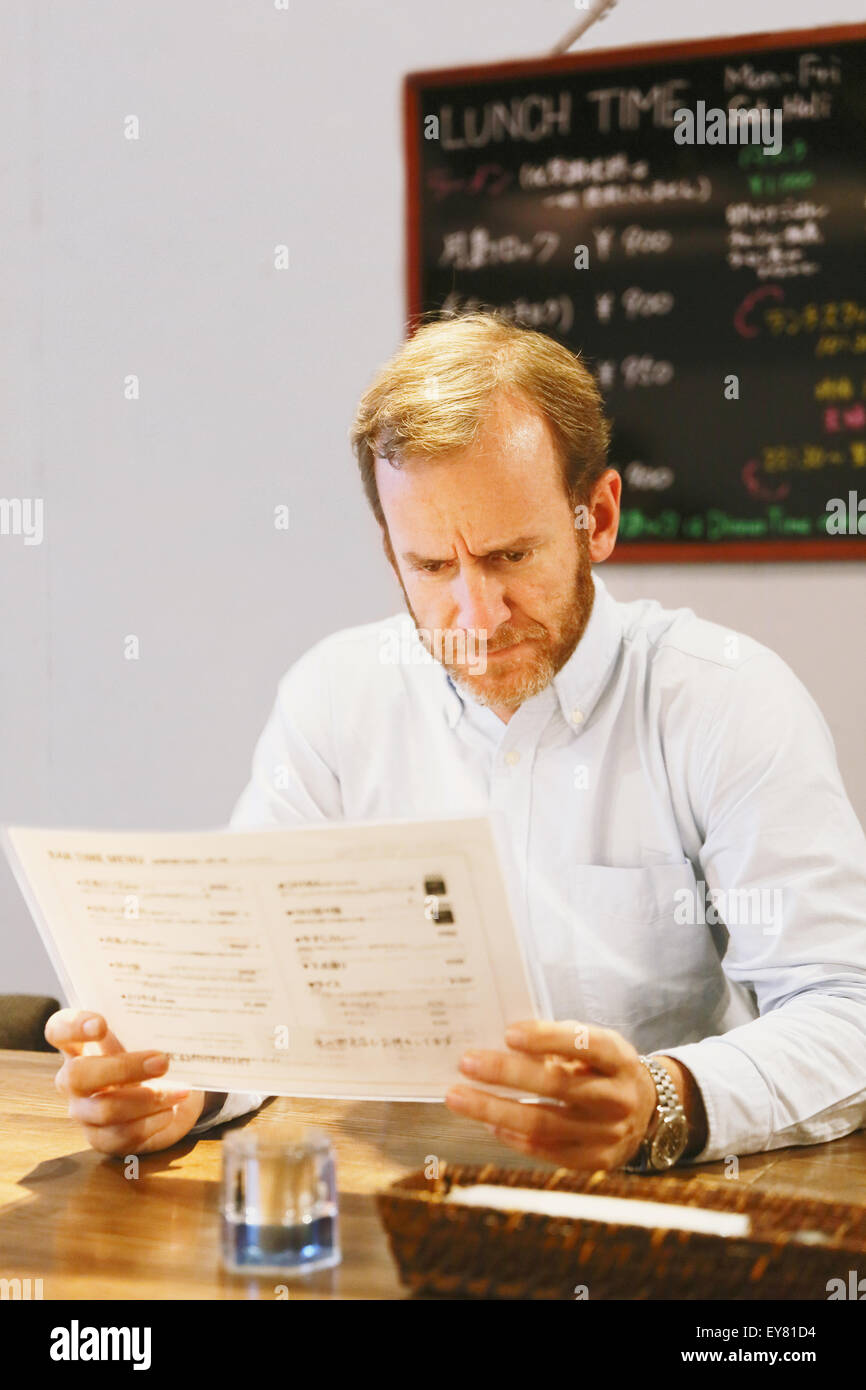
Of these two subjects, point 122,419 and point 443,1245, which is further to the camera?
point 122,419

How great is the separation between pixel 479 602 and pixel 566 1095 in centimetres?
70

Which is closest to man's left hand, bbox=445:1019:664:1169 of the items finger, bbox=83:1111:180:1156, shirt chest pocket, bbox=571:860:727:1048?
finger, bbox=83:1111:180:1156

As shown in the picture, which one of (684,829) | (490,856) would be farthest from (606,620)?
(490,856)

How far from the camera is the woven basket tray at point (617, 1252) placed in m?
0.93

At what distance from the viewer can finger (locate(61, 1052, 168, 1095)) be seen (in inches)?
51.6

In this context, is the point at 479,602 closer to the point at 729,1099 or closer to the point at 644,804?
the point at 644,804

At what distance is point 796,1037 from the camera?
1399 millimetres

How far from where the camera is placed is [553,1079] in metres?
1.16

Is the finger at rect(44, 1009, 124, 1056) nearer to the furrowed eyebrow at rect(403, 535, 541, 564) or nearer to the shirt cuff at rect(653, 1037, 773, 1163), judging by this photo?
the shirt cuff at rect(653, 1037, 773, 1163)

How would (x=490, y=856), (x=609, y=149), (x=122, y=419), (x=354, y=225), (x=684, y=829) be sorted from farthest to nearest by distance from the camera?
(x=122, y=419)
(x=354, y=225)
(x=609, y=149)
(x=684, y=829)
(x=490, y=856)

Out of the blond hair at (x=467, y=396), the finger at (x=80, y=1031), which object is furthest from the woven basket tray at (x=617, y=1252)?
the blond hair at (x=467, y=396)

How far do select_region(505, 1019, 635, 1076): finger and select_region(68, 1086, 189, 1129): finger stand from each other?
0.38 metres

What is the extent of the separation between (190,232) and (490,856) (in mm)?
2360
